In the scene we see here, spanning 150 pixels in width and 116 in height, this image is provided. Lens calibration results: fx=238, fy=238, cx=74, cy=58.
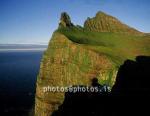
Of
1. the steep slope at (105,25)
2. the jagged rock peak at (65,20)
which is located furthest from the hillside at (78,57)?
the steep slope at (105,25)

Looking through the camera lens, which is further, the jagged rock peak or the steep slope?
the steep slope

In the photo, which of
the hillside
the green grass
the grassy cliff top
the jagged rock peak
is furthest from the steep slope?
the jagged rock peak

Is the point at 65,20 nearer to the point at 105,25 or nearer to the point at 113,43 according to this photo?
the point at 113,43

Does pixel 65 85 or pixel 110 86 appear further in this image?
pixel 65 85

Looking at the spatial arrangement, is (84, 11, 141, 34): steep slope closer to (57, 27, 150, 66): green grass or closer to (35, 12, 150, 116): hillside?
(57, 27, 150, 66): green grass

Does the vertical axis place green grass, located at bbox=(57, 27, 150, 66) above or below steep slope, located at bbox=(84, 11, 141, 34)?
below

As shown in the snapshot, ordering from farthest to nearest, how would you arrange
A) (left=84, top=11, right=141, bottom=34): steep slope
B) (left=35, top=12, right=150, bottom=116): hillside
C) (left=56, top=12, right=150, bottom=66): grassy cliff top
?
(left=84, top=11, right=141, bottom=34): steep slope → (left=56, top=12, right=150, bottom=66): grassy cliff top → (left=35, top=12, right=150, bottom=116): hillside

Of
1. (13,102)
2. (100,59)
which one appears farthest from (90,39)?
(13,102)

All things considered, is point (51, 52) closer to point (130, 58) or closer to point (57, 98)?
point (57, 98)

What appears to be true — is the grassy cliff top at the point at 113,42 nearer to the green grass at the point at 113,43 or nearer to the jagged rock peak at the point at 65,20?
the green grass at the point at 113,43
